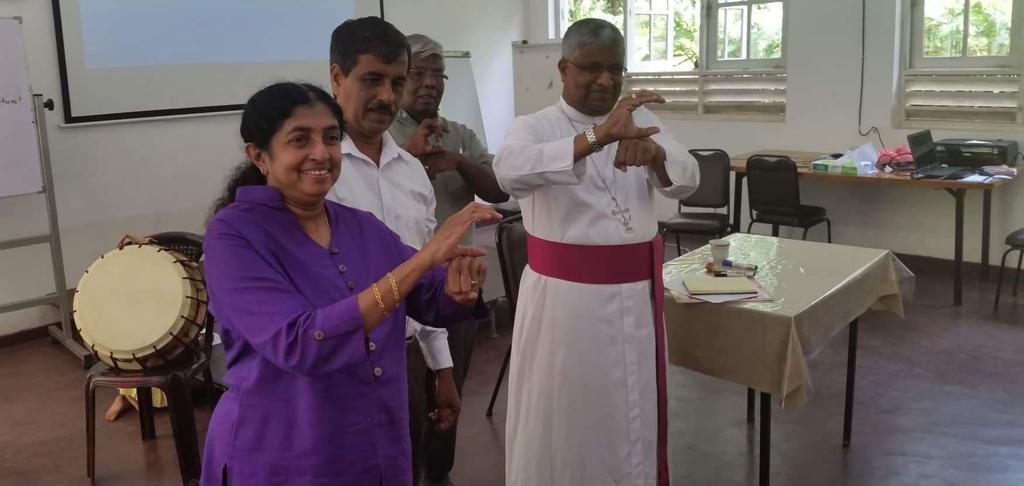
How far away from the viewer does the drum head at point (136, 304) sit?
2893 mm

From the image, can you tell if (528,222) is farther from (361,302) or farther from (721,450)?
(721,450)

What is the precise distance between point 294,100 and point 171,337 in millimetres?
1763

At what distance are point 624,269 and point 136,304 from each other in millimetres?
1742

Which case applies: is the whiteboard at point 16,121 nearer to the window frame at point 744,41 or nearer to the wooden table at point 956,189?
the wooden table at point 956,189

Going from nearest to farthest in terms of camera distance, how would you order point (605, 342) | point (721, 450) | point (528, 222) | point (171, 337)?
1. point (605, 342)
2. point (528, 222)
3. point (171, 337)
4. point (721, 450)

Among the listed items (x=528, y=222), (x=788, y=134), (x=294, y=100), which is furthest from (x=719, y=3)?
(x=294, y=100)

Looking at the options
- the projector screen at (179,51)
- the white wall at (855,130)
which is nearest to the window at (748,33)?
the white wall at (855,130)

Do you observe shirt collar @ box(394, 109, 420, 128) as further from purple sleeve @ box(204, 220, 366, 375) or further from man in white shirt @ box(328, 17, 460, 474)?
purple sleeve @ box(204, 220, 366, 375)

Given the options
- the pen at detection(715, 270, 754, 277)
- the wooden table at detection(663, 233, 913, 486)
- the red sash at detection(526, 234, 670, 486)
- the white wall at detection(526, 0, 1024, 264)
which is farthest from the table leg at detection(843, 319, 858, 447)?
the white wall at detection(526, 0, 1024, 264)

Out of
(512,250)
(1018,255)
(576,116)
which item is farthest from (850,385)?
(1018,255)

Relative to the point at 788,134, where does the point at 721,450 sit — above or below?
below

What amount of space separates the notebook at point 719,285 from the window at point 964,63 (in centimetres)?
382

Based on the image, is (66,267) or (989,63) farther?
(989,63)

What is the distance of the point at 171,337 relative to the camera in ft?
9.52
